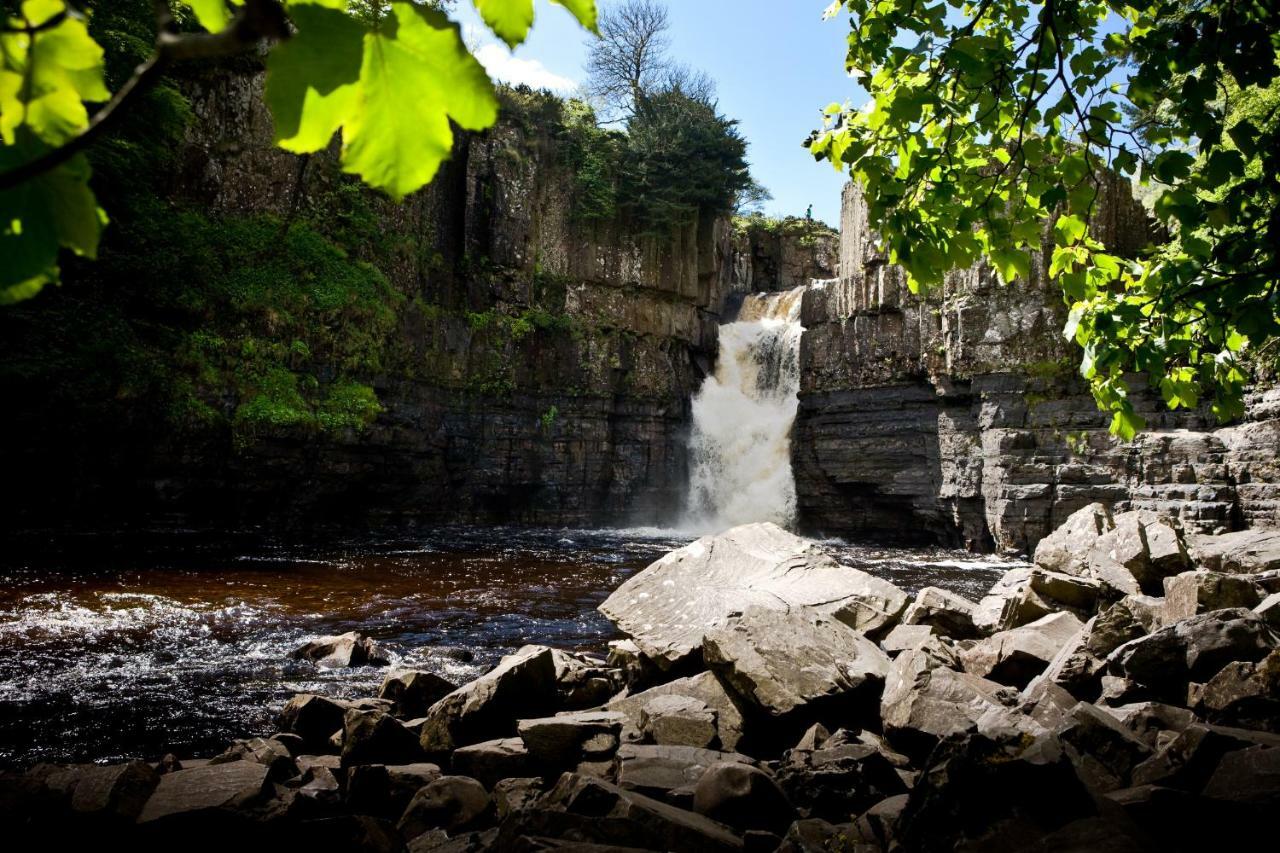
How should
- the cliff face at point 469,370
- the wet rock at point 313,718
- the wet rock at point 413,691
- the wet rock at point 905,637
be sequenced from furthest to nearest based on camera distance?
the cliff face at point 469,370 < the wet rock at point 905,637 < the wet rock at point 413,691 < the wet rock at point 313,718

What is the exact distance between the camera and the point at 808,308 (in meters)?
26.2

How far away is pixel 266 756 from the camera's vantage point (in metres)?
4.89

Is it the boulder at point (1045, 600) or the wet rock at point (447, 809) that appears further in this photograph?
the boulder at point (1045, 600)

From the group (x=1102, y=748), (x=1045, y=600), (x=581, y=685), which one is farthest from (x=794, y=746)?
(x=1045, y=600)

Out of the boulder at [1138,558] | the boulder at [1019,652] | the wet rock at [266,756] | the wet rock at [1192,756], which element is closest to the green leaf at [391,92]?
the wet rock at [1192,756]

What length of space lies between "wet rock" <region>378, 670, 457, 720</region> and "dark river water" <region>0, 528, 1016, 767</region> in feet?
2.71

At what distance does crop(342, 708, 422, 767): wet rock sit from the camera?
506 cm

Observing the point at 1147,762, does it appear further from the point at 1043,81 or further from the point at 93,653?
the point at 93,653

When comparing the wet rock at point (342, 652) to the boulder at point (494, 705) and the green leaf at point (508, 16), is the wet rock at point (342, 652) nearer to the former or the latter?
the boulder at point (494, 705)

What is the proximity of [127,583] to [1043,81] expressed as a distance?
13.5 meters

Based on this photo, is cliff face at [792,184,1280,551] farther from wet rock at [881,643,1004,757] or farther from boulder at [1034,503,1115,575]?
wet rock at [881,643,1004,757]

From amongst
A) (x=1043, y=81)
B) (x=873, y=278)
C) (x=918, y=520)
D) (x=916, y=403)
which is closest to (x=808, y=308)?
(x=873, y=278)

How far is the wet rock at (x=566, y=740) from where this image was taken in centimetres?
482

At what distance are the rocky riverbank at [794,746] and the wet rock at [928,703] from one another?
0.6 inches
